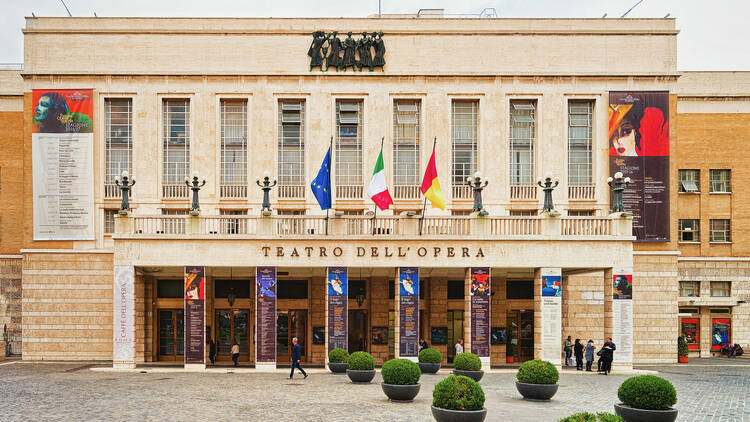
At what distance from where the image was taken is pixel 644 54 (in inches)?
1592

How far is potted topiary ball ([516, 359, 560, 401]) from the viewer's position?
75.3 ft

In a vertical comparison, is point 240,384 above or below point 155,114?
below

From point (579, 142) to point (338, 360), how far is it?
64.0 ft

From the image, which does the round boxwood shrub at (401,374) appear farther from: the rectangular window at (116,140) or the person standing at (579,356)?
the rectangular window at (116,140)

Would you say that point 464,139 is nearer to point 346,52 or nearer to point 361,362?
point 346,52

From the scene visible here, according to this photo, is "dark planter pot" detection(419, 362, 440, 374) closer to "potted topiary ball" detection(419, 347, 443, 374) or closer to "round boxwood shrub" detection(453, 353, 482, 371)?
"potted topiary ball" detection(419, 347, 443, 374)

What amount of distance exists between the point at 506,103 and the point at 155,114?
20051 mm

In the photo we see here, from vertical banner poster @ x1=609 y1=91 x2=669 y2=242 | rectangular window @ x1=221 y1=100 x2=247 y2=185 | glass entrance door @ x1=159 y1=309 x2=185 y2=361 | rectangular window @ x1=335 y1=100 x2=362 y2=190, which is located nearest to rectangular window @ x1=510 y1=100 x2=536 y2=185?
vertical banner poster @ x1=609 y1=91 x2=669 y2=242

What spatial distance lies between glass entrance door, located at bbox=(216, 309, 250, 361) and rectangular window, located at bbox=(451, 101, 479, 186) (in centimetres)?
1435

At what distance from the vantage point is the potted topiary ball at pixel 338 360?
103ft

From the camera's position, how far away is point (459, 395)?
18.0 meters

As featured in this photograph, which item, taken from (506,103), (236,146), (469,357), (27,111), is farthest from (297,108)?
(469,357)

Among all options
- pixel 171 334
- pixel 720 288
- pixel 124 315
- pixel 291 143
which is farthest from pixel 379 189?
pixel 720 288

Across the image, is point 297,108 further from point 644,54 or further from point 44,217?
point 644,54
